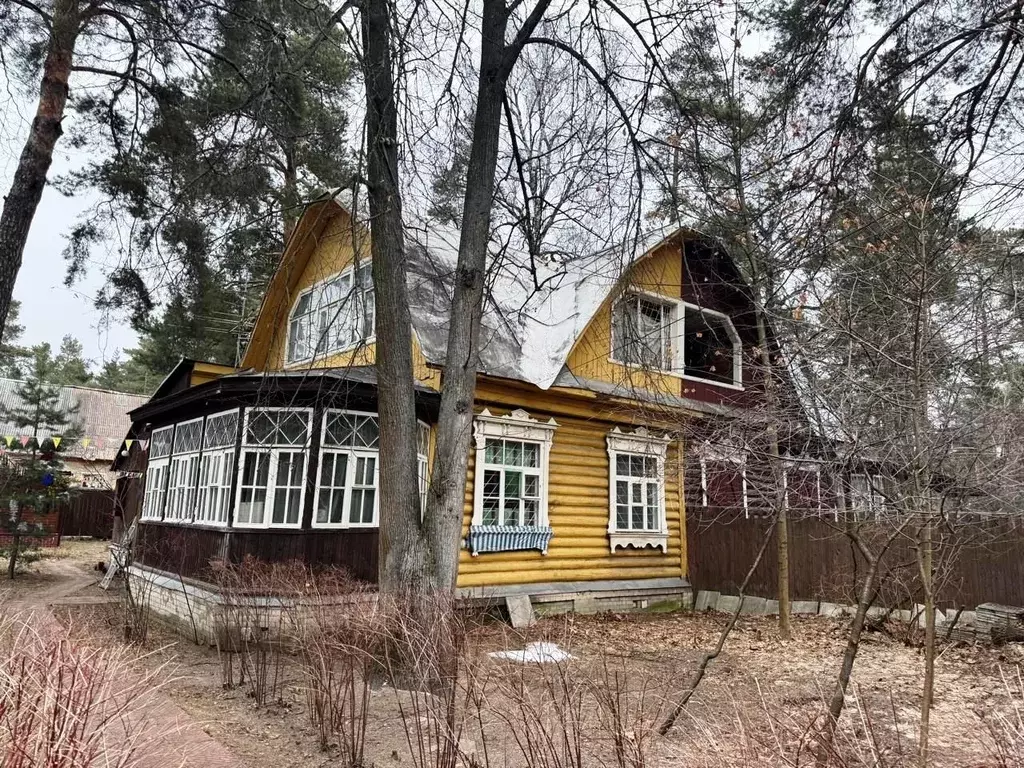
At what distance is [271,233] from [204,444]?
4.67 metres

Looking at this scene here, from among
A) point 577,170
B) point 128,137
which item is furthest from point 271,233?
point 128,137

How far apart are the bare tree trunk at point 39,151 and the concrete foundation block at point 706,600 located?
449 inches

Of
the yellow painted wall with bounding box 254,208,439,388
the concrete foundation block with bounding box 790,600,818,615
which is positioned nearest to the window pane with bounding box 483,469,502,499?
the yellow painted wall with bounding box 254,208,439,388

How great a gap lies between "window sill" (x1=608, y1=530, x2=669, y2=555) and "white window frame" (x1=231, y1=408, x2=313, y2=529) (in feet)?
17.6

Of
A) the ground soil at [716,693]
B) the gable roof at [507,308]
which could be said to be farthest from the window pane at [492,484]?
the ground soil at [716,693]

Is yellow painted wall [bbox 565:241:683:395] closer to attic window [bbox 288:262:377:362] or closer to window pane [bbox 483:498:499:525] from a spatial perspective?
window pane [bbox 483:498:499:525]

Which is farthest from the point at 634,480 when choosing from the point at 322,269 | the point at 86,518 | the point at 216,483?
the point at 86,518

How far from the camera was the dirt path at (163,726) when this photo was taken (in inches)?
118

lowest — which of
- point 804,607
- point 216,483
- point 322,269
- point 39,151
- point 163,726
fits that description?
point 804,607

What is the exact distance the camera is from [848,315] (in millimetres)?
4504

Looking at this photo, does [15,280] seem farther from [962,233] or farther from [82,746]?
[962,233]

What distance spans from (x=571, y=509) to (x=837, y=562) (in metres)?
4.39

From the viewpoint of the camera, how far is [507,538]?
10227 mm

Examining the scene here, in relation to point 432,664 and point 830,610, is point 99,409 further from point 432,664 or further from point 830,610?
point 432,664
